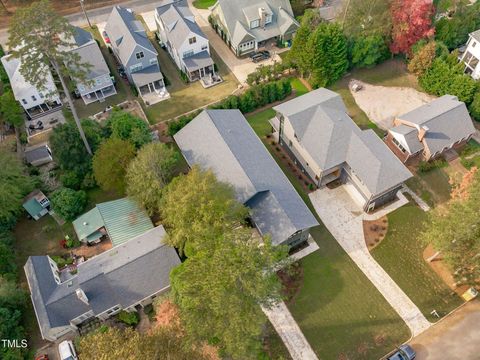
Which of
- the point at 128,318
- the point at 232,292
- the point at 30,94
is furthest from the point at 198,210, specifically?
the point at 30,94

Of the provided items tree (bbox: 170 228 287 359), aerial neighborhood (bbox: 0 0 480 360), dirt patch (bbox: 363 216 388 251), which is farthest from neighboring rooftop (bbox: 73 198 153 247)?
dirt patch (bbox: 363 216 388 251)

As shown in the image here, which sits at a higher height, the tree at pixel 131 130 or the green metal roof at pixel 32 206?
the tree at pixel 131 130

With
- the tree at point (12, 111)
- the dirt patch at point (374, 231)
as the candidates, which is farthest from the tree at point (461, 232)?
the tree at point (12, 111)

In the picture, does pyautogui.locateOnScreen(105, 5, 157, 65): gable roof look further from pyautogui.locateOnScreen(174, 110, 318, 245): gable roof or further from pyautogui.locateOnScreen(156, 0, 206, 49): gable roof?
pyautogui.locateOnScreen(174, 110, 318, 245): gable roof

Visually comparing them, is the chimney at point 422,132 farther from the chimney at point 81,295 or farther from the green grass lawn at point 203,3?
the green grass lawn at point 203,3

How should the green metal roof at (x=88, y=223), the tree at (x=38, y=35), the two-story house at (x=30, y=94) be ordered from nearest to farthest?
the tree at (x=38, y=35) → the green metal roof at (x=88, y=223) → the two-story house at (x=30, y=94)

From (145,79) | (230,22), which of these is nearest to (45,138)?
(145,79)
